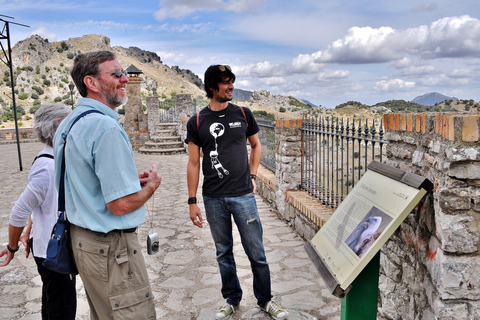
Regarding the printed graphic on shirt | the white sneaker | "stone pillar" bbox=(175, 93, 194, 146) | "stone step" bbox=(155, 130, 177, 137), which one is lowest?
the white sneaker

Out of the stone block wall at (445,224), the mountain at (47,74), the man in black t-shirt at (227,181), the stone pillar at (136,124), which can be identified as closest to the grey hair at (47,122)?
the man in black t-shirt at (227,181)

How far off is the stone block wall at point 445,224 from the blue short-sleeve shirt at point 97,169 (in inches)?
65.4

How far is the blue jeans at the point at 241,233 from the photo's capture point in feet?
10.3

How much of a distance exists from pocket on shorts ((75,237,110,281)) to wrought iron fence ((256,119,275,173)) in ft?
19.5

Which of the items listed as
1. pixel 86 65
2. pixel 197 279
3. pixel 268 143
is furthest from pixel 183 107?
pixel 86 65

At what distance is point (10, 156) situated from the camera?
1659 centimetres

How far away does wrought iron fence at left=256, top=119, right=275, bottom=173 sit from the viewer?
26.0 ft

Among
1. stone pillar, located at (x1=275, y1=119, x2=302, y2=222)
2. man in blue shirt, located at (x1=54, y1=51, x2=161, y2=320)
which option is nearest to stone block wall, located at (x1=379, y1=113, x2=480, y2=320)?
man in blue shirt, located at (x1=54, y1=51, x2=161, y2=320)

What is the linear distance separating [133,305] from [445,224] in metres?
1.71

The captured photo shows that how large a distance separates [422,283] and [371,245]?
712 mm

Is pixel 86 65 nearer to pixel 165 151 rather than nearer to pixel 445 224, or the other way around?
pixel 445 224

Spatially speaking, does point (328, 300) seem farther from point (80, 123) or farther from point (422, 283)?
point (80, 123)

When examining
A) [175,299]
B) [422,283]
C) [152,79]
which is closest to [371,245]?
[422,283]

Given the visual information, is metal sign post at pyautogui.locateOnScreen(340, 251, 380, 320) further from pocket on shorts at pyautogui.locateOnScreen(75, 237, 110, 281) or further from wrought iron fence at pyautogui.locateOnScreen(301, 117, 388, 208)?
wrought iron fence at pyautogui.locateOnScreen(301, 117, 388, 208)
